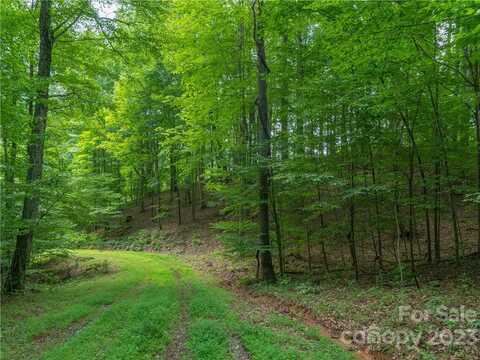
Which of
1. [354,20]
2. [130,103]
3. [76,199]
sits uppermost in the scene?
[130,103]

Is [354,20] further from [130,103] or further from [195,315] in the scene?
[130,103]

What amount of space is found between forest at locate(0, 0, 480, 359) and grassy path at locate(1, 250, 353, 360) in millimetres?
52

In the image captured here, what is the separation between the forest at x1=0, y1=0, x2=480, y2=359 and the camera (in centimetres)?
582

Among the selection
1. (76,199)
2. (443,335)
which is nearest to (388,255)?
(443,335)

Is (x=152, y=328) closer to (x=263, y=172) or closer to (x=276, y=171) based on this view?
(x=276, y=171)

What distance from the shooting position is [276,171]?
9727mm

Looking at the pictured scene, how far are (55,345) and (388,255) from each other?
10.3m

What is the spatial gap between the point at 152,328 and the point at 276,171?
5740 millimetres

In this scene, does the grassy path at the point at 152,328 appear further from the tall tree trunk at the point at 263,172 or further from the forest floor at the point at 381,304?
the tall tree trunk at the point at 263,172

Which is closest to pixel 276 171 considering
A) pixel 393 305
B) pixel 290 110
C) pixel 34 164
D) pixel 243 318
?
pixel 290 110

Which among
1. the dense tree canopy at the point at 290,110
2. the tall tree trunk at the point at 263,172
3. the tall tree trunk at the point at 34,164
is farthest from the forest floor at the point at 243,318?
the dense tree canopy at the point at 290,110

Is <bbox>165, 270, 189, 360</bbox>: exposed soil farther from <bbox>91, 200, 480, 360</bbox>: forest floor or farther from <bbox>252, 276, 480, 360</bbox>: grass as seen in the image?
<bbox>252, 276, 480, 360</bbox>: grass

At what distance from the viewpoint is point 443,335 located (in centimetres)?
513

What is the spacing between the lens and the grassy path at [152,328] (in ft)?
16.6
